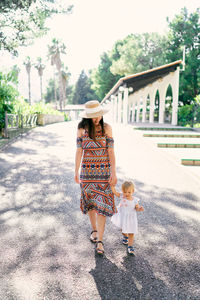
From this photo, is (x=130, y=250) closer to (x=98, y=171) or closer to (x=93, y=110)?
(x=98, y=171)

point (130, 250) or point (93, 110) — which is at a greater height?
point (93, 110)

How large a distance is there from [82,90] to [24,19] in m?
77.3

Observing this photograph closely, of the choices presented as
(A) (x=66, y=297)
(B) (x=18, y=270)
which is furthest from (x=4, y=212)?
(A) (x=66, y=297)

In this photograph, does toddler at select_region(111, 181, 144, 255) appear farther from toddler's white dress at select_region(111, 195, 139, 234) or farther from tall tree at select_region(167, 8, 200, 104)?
tall tree at select_region(167, 8, 200, 104)

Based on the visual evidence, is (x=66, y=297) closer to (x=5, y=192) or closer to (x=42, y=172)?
(x=5, y=192)

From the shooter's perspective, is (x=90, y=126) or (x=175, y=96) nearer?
(x=90, y=126)

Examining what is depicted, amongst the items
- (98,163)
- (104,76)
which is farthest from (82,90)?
(98,163)

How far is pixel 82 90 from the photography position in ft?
300

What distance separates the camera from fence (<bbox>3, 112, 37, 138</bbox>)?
12.2 metres

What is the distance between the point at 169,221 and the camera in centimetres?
403

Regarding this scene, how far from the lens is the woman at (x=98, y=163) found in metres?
3.07

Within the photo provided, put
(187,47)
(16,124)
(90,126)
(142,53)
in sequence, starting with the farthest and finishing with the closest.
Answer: (142,53), (187,47), (16,124), (90,126)

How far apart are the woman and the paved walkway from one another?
0.40 m

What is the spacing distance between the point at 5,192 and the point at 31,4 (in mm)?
12924
